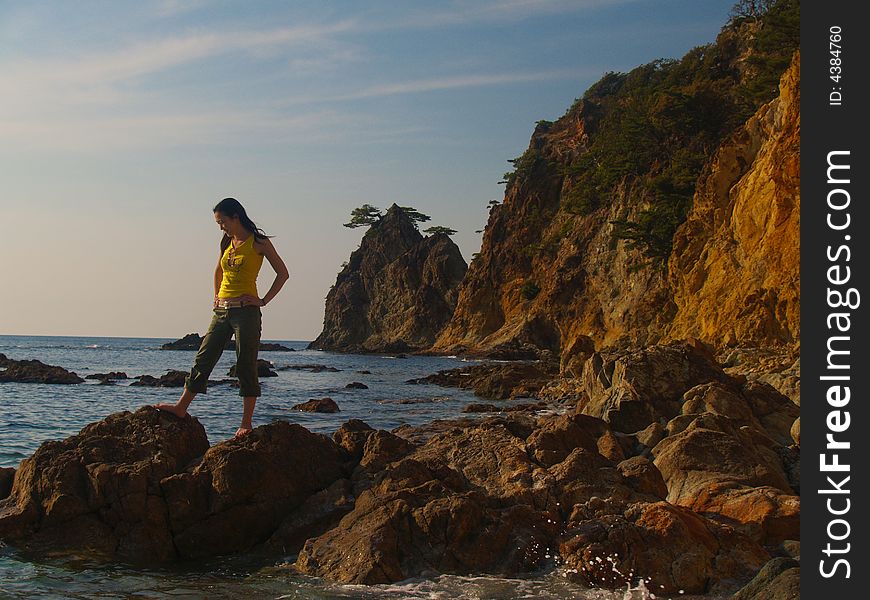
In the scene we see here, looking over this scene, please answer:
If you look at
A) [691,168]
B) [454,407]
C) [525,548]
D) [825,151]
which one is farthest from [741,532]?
[691,168]

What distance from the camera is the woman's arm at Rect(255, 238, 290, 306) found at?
24.6ft

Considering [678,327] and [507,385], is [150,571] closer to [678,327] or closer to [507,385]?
[507,385]

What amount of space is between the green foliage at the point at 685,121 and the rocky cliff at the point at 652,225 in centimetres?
10

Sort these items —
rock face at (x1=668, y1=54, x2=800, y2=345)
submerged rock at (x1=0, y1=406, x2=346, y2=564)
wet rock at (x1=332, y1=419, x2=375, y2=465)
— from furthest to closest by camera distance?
rock face at (x1=668, y1=54, x2=800, y2=345), wet rock at (x1=332, y1=419, x2=375, y2=465), submerged rock at (x1=0, y1=406, x2=346, y2=564)

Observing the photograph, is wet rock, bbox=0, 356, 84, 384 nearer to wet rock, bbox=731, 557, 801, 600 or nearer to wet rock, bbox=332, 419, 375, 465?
wet rock, bbox=332, 419, 375, 465

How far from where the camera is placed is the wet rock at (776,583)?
5047 mm

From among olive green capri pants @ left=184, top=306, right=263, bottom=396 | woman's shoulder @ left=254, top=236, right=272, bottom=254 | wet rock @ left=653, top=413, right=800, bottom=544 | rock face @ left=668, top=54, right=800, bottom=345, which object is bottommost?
wet rock @ left=653, top=413, right=800, bottom=544

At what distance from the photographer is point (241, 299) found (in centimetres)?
744

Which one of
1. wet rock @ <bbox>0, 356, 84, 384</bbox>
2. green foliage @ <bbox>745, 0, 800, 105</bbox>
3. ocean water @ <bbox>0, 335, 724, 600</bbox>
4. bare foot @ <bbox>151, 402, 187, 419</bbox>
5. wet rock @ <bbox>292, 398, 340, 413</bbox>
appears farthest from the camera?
wet rock @ <bbox>0, 356, 84, 384</bbox>

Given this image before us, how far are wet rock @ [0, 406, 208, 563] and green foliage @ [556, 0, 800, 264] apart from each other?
30.2m

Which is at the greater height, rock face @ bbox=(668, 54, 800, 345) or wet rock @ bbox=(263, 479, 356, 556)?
rock face @ bbox=(668, 54, 800, 345)

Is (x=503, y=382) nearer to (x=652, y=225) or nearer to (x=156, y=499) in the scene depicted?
(x=652, y=225)

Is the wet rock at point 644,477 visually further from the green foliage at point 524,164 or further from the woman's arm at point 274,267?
the green foliage at point 524,164

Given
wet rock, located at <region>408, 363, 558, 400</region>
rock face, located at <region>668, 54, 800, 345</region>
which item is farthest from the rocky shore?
wet rock, located at <region>408, 363, 558, 400</region>
